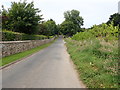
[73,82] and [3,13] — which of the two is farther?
[3,13]

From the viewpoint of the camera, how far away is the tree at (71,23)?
283ft

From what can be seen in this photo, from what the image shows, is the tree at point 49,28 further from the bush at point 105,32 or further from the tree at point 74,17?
the bush at point 105,32

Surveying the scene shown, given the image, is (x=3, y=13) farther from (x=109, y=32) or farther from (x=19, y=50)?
(x=109, y=32)

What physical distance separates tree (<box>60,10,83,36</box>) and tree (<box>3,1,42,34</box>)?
5801 centimetres

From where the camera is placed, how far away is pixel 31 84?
6754 mm

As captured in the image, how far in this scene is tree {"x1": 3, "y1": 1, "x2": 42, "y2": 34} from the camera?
26.0 m

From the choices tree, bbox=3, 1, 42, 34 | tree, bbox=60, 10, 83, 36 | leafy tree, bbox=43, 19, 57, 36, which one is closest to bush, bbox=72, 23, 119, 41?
tree, bbox=3, 1, 42, 34

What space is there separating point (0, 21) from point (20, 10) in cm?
407

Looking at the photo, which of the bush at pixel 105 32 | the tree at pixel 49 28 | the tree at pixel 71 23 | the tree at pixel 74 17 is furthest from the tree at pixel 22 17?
the tree at pixel 74 17

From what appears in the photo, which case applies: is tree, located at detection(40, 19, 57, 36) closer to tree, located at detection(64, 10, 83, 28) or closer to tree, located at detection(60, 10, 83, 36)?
tree, located at detection(60, 10, 83, 36)

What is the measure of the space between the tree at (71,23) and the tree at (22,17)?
5801cm

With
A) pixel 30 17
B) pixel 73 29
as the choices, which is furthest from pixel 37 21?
pixel 73 29

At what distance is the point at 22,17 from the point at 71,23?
202 ft

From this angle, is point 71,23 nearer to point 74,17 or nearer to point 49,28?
point 74,17
